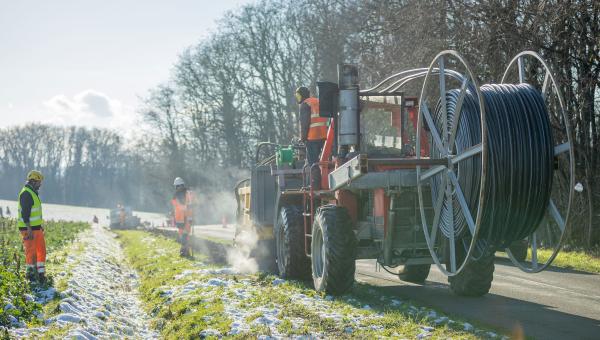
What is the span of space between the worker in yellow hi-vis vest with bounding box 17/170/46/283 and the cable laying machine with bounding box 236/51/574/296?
12.7 ft

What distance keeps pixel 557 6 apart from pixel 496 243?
29.8 ft

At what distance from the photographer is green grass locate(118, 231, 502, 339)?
7555 millimetres

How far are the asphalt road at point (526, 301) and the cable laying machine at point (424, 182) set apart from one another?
0.46 m

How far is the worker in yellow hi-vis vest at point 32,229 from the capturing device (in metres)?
11.7

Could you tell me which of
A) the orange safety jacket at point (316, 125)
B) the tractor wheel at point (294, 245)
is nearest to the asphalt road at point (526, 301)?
the tractor wheel at point (294, 245)

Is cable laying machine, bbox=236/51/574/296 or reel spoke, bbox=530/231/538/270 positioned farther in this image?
reel spoke, bbox=530/231/538/270

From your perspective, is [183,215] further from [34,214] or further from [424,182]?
[424,182]

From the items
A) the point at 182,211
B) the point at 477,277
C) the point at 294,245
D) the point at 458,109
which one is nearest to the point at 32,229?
the point at 294,245

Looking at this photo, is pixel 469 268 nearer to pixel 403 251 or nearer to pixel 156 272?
pixel 403 251

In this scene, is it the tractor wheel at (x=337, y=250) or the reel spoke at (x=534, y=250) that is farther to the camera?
the tractor wheel at (x=337, y=250)

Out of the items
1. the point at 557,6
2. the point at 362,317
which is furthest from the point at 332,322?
the point at 557,6

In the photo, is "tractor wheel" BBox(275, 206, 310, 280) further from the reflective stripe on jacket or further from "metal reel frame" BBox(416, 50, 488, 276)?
the reflective stripe on jacket

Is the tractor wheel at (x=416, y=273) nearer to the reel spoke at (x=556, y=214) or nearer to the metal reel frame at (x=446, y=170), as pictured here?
the metal reel frame at (x=446, y=170)

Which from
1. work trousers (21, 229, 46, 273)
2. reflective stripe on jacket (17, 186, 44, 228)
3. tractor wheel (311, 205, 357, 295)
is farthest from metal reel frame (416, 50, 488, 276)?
reflective stripe on jacket (17, 186, 44, 228)
